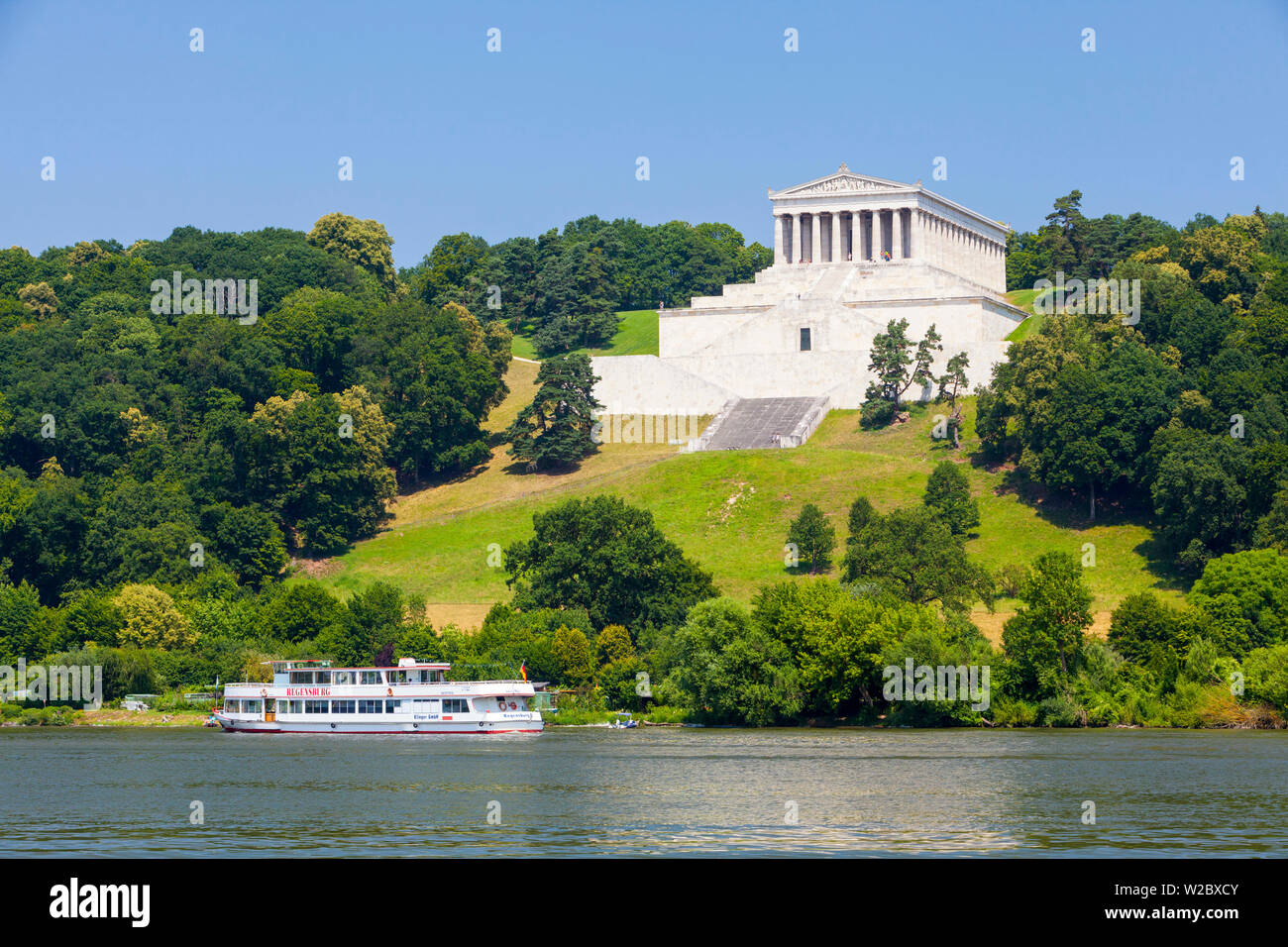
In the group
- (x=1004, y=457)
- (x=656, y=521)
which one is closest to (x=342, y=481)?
(x=656, y=521)

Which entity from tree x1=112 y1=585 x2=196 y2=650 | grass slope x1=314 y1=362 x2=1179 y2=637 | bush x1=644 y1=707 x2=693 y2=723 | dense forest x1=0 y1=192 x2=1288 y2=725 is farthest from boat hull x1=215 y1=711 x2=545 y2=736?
grass slope x1=314 y1=362 x2=1179 y2=637

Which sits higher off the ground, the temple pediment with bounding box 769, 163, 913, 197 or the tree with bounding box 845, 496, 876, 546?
the temple pediment with bounding box 769, 163, 913, 197

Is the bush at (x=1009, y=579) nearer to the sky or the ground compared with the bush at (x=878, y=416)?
nearer to the ground

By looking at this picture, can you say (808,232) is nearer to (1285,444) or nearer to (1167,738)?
(1285,444)

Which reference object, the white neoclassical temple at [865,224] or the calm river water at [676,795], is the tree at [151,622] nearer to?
the calm river water at [676,795]

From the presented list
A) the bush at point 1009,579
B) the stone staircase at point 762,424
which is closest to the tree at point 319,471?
the stone staircase at point 762,424

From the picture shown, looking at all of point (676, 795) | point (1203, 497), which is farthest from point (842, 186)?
point (676, 795)

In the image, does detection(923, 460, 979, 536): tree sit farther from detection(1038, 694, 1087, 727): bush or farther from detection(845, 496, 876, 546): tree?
detection(1038, 694, 1087, 727): bush
